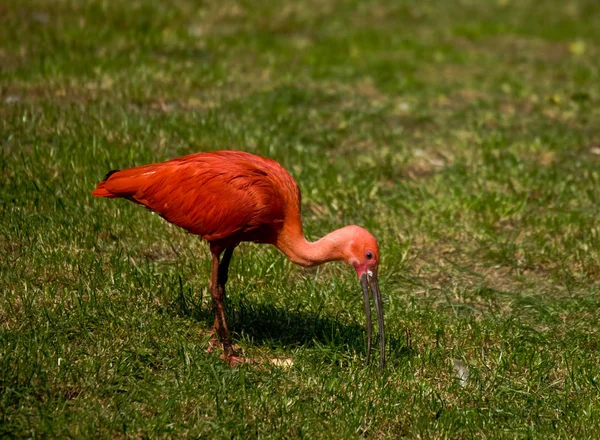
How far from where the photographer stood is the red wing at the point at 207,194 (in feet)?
15.6

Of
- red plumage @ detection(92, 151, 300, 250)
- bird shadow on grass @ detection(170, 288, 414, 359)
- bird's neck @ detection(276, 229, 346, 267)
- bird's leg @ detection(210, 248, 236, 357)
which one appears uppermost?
red plumage @ detection(92, 151, 300, 250)

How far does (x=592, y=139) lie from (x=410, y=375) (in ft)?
15.1

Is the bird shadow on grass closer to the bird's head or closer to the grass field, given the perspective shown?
the grass field

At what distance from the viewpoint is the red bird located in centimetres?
474

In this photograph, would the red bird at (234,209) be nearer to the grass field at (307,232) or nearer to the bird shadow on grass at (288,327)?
the bird shadow on grass at (288,327)

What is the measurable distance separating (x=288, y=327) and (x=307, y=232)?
133cm

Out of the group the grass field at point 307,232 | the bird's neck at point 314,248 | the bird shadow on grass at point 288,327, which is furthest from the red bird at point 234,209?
the grass field at point 307,232

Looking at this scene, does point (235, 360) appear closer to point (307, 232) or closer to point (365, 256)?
point (365, 256)

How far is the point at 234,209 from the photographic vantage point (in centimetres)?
473

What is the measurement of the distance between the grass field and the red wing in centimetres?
61

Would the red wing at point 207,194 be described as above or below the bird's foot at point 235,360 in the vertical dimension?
above

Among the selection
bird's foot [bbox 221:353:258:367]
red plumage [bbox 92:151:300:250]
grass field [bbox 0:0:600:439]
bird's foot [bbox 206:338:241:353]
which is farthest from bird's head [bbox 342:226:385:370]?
bird's foot [bbox 206:338:241:353]

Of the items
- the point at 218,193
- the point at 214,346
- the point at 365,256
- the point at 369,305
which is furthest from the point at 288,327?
the point at 218,193

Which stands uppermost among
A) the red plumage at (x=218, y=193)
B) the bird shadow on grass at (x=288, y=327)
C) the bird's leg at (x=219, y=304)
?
the red plumage at (x=218, y=193)
